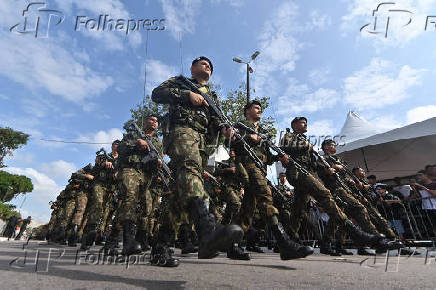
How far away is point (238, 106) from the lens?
17234 mm

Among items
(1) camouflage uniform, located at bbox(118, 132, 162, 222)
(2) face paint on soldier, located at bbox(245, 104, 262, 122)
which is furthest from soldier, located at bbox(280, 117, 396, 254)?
(1) camouflage uniform, located at bbox(118, 132, 162, 222)

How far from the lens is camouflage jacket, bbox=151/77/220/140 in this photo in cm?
240

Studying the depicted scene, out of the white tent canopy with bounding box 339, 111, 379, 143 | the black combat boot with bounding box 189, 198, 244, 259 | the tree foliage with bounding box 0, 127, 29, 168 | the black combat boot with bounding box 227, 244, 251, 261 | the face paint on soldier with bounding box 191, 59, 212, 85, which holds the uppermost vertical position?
the tree foliage with bounding box 0, 127, 29, 168

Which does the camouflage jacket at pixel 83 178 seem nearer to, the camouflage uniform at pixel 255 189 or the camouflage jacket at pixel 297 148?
the camouflage uniform at pixel 255 189

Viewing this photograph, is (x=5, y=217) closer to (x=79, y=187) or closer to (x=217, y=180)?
(x=79, y=187)

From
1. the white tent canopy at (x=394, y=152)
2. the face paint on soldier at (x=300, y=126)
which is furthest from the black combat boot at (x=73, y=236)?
the white tent canopy at (x=394, y=152)

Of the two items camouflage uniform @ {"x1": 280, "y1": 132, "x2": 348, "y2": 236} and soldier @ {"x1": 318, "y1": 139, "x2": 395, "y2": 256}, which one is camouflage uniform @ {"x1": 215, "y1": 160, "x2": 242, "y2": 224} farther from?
soldier @ {"x1": 318, "y1": 139, "x2": 395, "y2": 256}

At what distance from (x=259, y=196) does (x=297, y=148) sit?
1.42 m

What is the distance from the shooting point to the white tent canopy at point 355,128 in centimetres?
1000

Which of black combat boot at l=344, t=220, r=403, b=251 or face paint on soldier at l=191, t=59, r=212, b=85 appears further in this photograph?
black combat boot at l=344, t=220, r=403, b=251

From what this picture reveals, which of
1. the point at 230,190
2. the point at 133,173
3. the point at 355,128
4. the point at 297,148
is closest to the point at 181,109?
the point at 133,173

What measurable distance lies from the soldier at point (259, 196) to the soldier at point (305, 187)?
13.6 inches

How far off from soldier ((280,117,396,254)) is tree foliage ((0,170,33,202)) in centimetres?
3889

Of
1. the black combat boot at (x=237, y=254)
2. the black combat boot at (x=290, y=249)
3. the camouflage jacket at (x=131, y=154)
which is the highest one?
the camouflage jacket at (x=131, y=154)
